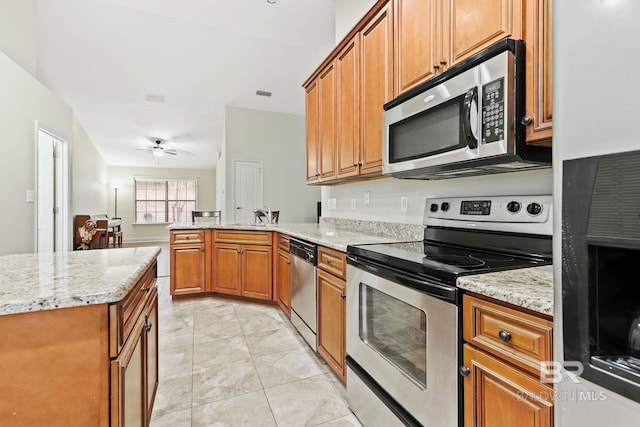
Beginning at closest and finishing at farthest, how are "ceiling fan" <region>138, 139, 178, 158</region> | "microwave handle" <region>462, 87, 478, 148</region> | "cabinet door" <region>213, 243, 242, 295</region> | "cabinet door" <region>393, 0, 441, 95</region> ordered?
"microwave handle" <region>462, 87, 478, 148</region>, "cabinet door" <region>393, 0, 441, 95</region>, "cabinet door" <region>213, 243, 242, 295</region>, "ceiling fan" <region>138, 139, 178, 158</region>

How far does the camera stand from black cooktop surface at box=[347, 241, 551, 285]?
107 centimetres

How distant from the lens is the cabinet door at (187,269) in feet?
11.9

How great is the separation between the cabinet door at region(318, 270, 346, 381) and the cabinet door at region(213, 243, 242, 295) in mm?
1664

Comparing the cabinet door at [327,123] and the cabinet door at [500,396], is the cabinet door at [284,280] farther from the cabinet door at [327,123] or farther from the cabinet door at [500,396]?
the cabinet door at [500,396]

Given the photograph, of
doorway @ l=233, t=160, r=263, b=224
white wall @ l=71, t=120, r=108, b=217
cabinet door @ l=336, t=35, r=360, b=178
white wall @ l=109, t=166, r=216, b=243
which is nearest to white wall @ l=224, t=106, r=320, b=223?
doorway @ l=233, t=160, r=263, b=224

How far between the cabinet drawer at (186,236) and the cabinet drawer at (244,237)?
0.64ft

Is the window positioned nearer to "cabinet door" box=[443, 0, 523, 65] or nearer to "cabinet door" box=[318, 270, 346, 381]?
"cabinet door" box=[318, 270, 346, 381]

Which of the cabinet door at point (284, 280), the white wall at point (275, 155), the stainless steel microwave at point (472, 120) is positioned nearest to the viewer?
the stainless steel microwave at point (472, 120)

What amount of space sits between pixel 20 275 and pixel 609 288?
166 centimetres

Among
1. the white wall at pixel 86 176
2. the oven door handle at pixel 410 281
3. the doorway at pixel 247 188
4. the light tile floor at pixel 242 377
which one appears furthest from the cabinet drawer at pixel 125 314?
the white wall at pixel 86 176

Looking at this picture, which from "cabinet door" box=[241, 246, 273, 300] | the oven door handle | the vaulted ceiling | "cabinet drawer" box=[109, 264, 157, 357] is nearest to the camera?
"cabinet drawer" box=[109, 264, 157, 357]

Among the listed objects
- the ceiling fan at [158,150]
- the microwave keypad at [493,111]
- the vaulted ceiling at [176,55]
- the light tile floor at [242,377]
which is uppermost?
the vaulted ceiling at [176,55]

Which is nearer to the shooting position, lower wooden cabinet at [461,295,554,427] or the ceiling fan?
lower wooden cabinet at [461,295,554,427]

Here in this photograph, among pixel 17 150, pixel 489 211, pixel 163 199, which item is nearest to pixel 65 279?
pixel 489 211
